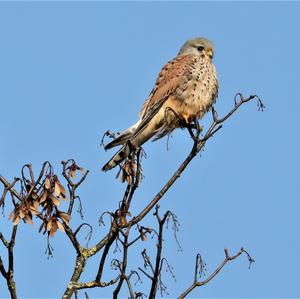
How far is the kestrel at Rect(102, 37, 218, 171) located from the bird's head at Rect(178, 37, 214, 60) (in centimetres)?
6

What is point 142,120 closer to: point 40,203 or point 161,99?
point 161,99

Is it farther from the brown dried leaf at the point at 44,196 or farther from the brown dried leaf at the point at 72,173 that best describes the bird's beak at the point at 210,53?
the brown dried leaf at the point at 44,196

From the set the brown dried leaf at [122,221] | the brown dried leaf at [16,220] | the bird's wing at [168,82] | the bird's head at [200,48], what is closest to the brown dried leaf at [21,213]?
the brown dried leaf at [16,220]

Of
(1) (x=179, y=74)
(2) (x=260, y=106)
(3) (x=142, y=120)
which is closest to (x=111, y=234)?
(2) (x=260, y=106)

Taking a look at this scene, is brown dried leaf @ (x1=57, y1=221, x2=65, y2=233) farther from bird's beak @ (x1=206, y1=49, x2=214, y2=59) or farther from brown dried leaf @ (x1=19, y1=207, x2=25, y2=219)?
bird's beak @ (x1=206, y1=49, x2=214, y2=59)

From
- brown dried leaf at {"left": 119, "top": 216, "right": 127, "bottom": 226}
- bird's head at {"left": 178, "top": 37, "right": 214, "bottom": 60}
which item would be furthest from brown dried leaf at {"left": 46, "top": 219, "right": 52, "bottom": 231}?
bird's head at {"left": 178, "top": 37, "right": 214, "bottom": 60}

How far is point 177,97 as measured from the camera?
16.9 feet

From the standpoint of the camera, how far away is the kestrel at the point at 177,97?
16.3 feet

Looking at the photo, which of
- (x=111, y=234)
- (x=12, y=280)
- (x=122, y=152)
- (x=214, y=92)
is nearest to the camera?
(x=12, y=280)

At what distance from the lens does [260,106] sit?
3564 mm

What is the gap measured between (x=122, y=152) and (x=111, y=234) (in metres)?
1.48

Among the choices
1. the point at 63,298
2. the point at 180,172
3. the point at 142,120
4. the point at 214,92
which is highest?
the point at 214,92

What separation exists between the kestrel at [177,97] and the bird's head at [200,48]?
6 cm

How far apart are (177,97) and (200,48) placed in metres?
0.75
